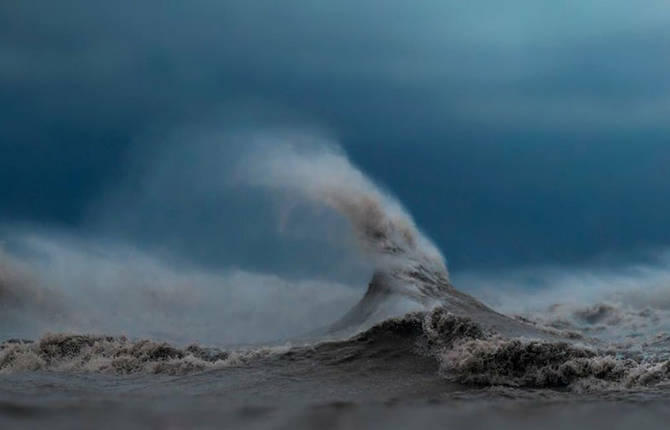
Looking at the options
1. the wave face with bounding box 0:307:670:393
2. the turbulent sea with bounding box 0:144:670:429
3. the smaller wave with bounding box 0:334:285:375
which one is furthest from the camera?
the smaller wave with bounding box 0:334:285:375

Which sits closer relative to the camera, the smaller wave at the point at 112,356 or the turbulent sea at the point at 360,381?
the turbulent sea at the point at 360,381

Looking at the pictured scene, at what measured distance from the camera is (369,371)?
9898mm

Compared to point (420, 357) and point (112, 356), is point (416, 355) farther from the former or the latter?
point (112, 356)

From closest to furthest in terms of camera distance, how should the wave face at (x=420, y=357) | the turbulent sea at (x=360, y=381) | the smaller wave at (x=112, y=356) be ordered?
the turbulent sea at (x=360, y=381), the wave face at (x=420, y=357), the smaller wave at (x=112, y=356)

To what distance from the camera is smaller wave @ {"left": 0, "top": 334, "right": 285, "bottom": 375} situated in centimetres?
1078

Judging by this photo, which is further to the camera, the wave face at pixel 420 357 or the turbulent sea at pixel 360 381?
the wave face at pixel 420 357

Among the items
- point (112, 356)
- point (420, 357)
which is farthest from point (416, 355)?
point (112, 356)

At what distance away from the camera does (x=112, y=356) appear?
1159 centimetres

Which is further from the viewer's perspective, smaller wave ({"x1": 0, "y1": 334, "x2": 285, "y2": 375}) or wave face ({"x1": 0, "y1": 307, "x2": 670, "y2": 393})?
smaller wave ({"x1": 0, "y1": 334, "x2": 285, "y2": 375})

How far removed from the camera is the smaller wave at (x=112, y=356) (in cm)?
1078

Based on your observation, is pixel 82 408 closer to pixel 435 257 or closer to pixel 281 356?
pixel 281 356

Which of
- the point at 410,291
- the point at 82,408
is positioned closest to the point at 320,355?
the point at 82,408

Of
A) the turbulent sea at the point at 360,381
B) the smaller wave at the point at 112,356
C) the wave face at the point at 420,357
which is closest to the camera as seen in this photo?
the turbulent sea at the point at 360,381

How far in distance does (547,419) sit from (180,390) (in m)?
4.89
